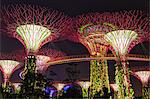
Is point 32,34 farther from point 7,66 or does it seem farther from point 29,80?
point 7,66

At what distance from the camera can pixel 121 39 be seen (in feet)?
91.4

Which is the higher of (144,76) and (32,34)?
(32,34)

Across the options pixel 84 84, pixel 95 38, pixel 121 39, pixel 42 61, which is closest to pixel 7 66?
pixel 42 61

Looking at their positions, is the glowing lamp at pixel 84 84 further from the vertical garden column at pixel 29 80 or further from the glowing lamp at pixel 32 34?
the vertical garden column at pixel 29 80

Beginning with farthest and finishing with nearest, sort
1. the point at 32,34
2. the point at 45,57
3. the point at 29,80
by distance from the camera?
the point at 45,57, the point at 32,34, the point at 29,80

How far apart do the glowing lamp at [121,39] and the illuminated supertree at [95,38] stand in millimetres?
1526

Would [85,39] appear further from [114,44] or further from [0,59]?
[0,59]

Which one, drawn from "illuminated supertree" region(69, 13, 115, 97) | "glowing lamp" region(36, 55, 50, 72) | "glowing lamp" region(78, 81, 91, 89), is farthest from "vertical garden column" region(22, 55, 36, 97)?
"glowing lamp" region(78, 81, 91, 89)

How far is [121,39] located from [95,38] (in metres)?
5.81

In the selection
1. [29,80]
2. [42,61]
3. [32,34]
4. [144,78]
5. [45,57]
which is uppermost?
[32,34]

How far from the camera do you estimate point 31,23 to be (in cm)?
2638

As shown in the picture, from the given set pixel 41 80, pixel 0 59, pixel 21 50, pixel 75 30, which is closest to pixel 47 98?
pixel 41 80

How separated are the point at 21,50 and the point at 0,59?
7.73 meters

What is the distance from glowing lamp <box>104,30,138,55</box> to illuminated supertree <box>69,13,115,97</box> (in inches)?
60.1
